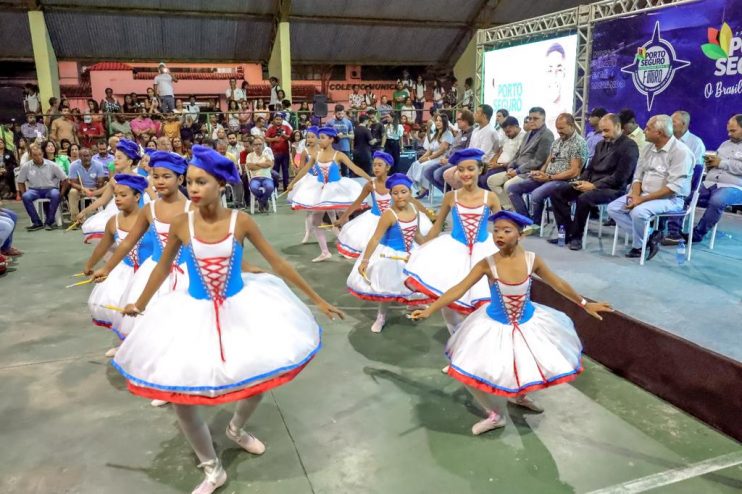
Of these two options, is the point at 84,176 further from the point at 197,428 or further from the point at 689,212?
the point at 689,212

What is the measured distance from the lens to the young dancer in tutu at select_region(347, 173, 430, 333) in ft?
15.7

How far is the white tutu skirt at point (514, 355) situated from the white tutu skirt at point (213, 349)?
859 mm

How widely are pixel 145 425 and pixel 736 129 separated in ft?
22.5

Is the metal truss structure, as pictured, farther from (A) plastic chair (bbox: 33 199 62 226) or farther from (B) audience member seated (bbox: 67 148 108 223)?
(A) plastic chair (bbox: 33 199 62 226)

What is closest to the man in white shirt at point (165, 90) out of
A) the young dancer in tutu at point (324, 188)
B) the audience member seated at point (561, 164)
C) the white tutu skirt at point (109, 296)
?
the young dancer in tutu at point (324, 188)

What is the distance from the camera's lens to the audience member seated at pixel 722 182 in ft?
21.4

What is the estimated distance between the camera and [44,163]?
995 cm

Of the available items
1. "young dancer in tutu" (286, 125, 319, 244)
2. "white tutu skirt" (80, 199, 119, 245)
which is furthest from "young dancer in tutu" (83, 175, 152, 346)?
"young dancer in tutu" (286, 125, 319, 244)

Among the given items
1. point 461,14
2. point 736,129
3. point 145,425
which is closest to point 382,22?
point 461,14

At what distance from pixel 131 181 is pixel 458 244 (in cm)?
245

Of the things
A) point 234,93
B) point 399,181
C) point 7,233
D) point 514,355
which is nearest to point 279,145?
point 234,93

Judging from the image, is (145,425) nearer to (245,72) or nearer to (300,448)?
(300,448)

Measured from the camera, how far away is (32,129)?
12.9m

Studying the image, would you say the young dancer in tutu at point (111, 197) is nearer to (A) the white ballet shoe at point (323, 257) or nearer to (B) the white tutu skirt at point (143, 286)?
(B) the white tutu skirt at point (143, 286)
